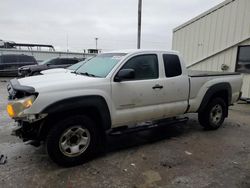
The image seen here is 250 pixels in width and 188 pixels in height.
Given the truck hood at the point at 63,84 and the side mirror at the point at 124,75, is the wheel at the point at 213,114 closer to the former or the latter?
the side mirror at the point at 124,75

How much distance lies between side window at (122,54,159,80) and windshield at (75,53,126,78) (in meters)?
0.23

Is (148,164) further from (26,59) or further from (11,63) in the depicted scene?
(11,63)

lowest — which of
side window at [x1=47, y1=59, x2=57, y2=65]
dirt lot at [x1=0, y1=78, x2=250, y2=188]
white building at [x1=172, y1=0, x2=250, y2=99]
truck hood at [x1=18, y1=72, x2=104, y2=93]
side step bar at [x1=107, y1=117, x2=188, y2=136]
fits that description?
dirt lot at [x1=0, y1=78, x2=250, y2=188]

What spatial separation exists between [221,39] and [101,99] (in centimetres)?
768

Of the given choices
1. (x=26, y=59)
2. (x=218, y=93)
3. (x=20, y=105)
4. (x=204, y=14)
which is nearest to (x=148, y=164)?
(x=20, y=105)

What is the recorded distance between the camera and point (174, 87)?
4.45 m

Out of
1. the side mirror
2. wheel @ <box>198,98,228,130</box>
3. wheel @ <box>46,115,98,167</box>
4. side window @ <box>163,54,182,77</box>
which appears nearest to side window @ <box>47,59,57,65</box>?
side window @ <box>163,54,182,77</box>

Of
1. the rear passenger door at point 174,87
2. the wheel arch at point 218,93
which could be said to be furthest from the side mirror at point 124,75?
the wheel arch at point 218,93

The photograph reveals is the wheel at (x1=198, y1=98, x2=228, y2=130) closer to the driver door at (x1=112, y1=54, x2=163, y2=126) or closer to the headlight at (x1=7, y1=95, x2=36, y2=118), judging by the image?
the driver door at (x1=112, y1=54, x2=163, y2=126)

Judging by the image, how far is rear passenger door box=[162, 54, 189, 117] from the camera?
173 inches

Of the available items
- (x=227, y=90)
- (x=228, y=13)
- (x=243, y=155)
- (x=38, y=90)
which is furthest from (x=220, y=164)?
(x=228, y=13)

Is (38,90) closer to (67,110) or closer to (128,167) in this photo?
(67,110)

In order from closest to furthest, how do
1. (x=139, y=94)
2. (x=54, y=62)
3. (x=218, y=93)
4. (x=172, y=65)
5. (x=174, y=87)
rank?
(x=139, y=94) → (x=174, y=87) → (x=172, y=65) → (x=218, y=93) → (x=54, y=62)

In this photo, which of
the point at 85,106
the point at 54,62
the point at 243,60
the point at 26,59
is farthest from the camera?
the point at 26,59
